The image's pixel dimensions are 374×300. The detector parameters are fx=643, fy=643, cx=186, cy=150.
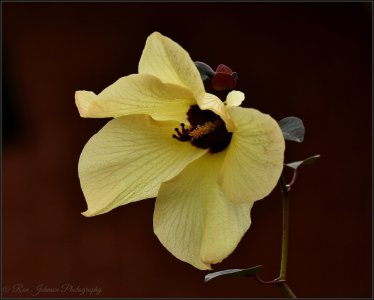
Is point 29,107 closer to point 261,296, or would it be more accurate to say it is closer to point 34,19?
point 34,19

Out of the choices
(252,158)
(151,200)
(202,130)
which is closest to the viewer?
(252,158)

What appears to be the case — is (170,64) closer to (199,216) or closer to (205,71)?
(205,71)

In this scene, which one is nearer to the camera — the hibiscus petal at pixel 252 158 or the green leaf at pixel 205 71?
the hibiscus petal at pixel 252 158

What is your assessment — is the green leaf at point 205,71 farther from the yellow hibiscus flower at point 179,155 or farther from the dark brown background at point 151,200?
the dark brown background at point 151,200

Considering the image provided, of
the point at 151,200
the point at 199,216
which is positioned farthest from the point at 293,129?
the point at 151,200

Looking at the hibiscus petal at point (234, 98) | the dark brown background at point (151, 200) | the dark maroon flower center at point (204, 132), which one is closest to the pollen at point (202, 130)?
the dark maroon flower center at point (204, 132)

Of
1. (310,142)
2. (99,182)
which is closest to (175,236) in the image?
(99,182)

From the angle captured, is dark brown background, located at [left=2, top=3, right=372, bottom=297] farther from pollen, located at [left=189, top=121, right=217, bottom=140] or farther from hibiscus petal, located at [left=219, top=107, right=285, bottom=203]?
hibiscus petal, located at [left=219, top=107, right=285, bottom=203]
